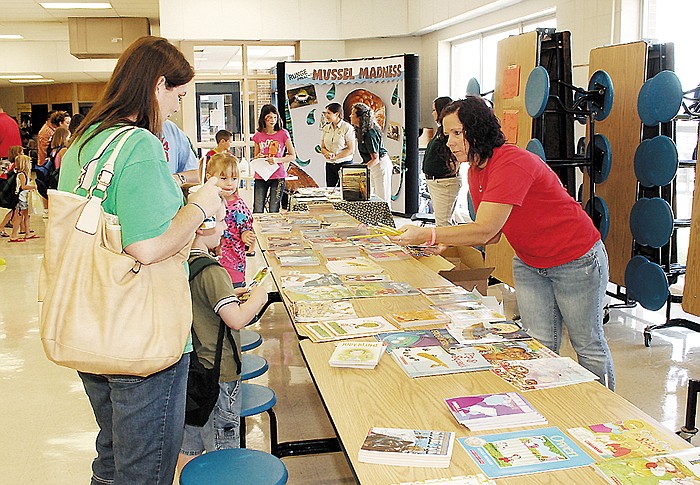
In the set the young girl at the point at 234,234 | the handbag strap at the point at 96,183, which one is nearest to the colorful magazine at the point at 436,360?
the handbag strap at the point at 96,183

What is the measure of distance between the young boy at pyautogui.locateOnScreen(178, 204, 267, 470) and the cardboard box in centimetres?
150

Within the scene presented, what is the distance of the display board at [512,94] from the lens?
5121 millimetres

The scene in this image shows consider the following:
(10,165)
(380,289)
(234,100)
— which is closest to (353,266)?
(380,289)

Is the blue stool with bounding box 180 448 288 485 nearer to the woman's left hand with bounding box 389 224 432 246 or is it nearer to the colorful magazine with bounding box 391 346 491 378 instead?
the colorful magazine with bounding box 391 346 491 378

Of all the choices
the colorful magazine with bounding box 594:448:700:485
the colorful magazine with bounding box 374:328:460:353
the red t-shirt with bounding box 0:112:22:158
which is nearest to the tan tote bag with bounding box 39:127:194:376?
the colorful magazine with bounding box 374:328:460:353

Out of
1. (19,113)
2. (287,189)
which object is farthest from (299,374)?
(19,113)

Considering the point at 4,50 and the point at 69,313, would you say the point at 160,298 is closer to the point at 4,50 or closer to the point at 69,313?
the point at 69,313

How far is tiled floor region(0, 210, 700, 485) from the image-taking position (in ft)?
10.9

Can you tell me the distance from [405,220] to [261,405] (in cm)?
772

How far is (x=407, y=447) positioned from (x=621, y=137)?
402cm

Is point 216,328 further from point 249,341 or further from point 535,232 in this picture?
point 535,232

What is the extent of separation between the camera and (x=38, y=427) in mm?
3793

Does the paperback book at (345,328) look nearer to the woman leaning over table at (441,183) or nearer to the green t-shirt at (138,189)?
the green t-shirt at (138,189)

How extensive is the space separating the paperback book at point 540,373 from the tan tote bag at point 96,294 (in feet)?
3.12
